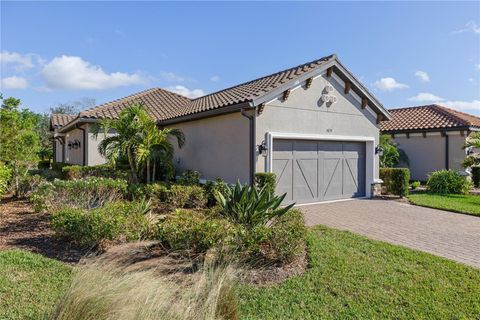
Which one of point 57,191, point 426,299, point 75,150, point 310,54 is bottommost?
point 426,299

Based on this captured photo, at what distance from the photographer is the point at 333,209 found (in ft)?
38.4

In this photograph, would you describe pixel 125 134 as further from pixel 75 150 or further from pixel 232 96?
pixel 75 150

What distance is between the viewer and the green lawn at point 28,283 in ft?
12.9

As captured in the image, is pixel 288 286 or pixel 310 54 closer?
pixel 288 286

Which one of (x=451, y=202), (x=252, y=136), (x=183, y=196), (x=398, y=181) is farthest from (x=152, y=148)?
(x=451, y=202)

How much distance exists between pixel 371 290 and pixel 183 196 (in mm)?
7492

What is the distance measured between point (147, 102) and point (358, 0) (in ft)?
46.4

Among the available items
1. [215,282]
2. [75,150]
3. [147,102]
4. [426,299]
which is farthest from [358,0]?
[75,150]

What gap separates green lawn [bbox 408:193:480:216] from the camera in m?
11.4

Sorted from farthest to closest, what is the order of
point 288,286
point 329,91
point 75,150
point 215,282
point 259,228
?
point 75,150, point 329,91, point 259,228, point 288,286, point 215,282

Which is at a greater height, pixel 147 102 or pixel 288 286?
pixel 147 102

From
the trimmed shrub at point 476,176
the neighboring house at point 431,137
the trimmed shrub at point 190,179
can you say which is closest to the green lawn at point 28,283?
the trimmed shrub at point 190,179

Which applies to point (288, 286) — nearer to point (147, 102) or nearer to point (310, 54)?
point (310, 54)

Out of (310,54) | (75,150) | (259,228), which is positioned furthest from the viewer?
(75,150)
